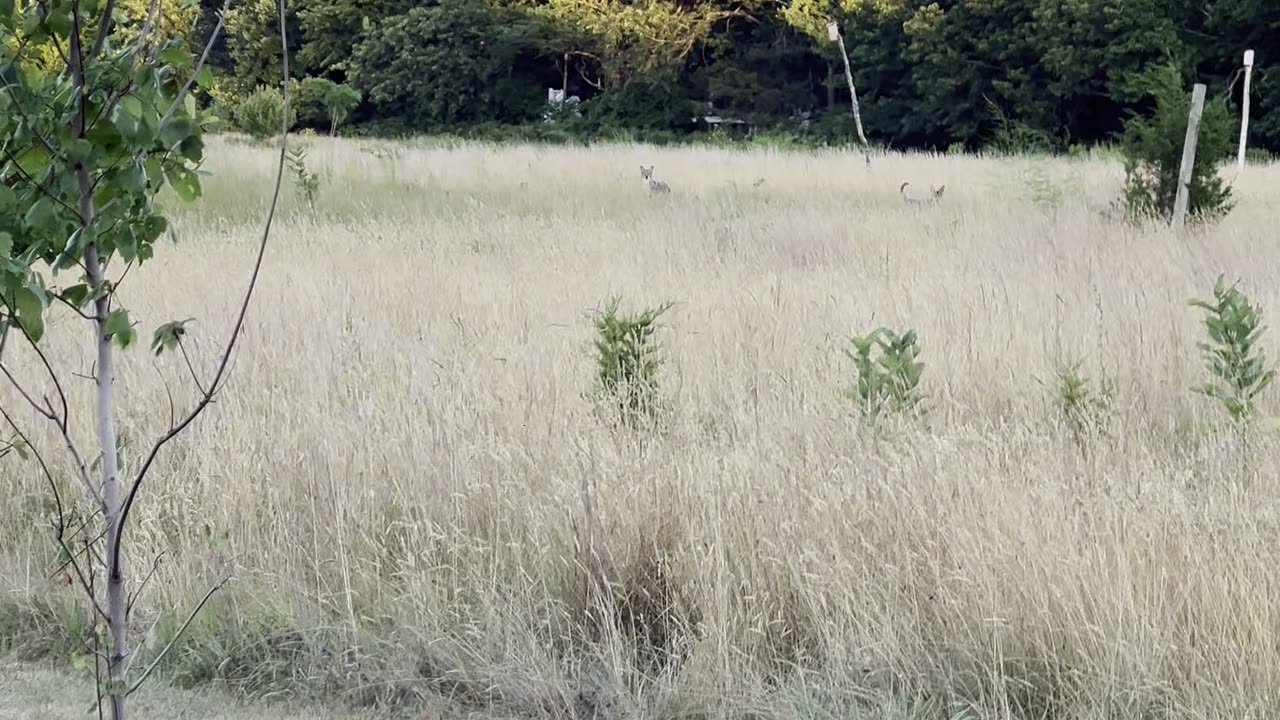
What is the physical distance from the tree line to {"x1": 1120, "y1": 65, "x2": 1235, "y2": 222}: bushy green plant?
16.9m

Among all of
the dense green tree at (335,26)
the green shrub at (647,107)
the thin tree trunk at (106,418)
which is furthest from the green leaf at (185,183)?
the dense green tree at (335,26)

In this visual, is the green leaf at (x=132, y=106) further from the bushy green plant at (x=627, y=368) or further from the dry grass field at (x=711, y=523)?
the bushy green plant at (x=627, y=368)

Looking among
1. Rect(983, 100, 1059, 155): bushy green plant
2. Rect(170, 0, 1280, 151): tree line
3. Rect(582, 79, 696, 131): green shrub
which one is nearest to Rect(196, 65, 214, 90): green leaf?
Rect(983, 100, 1059, 155): bushy green plant

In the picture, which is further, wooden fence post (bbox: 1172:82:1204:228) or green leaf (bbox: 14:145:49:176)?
wooden fence post (bbox: 1172:82:1204:228)

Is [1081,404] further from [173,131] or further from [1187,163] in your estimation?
[1187,163]

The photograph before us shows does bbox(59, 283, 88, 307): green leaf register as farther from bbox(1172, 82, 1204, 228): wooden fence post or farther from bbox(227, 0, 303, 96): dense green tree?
bbox(227, 0, 303, 96): dense green tree

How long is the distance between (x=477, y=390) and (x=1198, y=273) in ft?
15.2

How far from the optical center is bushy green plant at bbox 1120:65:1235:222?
30.9 ft

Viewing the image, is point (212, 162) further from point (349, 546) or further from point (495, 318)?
point (349, 546)

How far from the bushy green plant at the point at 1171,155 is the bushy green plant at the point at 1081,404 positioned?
18.3 ft

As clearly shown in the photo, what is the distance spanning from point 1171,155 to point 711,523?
26.1 ft

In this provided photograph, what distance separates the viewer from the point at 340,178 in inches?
591

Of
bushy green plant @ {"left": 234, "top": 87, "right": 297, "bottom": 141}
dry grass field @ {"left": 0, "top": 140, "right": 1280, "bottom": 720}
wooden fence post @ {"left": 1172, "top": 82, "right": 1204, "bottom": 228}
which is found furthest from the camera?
bushy green plant @ {"left": 234, "top": 87, "right": 297, "bottom": 141}

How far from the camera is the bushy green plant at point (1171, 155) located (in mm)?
9406
